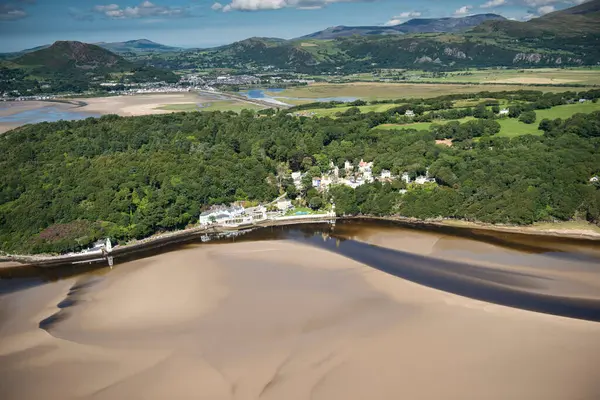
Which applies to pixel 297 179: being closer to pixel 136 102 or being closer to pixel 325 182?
pixel 325 182

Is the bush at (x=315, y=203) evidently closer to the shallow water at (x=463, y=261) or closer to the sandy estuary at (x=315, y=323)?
the shallow water at (x=463, y=261)

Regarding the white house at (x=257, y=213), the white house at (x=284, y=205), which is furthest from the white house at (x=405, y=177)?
the white house at (x=257, y=213)

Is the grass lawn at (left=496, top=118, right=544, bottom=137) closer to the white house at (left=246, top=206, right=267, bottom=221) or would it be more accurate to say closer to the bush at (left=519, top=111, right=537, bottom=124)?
the bush at (left=519, top=111, right=537, bottom=124)

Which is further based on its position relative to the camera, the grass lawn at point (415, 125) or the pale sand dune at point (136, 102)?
the pale sand dune at point (136, 102)

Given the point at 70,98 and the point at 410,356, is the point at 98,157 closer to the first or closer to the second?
the point at 410,356

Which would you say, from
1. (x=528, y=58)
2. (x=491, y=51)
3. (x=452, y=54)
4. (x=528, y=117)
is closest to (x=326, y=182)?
(x=528, y=117)

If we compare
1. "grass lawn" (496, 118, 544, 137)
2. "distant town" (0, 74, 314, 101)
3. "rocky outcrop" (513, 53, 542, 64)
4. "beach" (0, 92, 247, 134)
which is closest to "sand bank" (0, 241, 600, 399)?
"grass lawn" (496, 118, 544, 137)

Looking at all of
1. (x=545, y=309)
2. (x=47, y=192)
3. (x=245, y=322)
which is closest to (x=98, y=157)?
(x=47, y=192)
